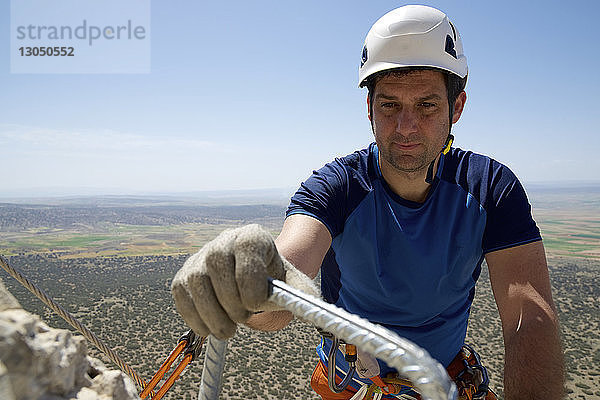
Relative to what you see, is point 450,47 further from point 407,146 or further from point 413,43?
point 407,146

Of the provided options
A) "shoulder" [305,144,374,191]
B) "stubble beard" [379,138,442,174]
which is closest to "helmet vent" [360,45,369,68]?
"shoulder" [305,144,374,191]

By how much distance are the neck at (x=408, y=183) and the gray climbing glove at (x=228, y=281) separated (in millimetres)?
1810

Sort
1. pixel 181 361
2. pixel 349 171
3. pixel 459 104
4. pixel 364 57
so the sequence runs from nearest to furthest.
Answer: pixel 181 361 < pixel 349 171 < pixel 459 104 < pixel 364 57

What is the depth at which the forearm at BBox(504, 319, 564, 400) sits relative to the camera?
2.45 meters

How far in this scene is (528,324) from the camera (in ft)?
8.64

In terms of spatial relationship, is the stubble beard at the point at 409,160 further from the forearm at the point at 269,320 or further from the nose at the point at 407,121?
the forearm at the point at 269,320

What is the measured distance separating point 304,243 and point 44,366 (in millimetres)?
1727

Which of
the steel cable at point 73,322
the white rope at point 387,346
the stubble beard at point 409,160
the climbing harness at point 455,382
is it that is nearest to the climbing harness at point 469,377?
the climbing harness at point 455,382

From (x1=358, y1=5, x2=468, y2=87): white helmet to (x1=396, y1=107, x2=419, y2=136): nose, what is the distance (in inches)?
17.8

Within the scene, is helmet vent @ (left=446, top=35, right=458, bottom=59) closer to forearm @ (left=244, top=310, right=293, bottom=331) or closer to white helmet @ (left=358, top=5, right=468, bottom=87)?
white helmet @ (left=358, top=5, right=468, bottom=87)

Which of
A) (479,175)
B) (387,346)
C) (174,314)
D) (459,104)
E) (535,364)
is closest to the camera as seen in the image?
→ (387,346)

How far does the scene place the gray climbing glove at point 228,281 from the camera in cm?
142

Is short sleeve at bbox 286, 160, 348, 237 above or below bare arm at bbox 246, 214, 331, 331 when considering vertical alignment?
above

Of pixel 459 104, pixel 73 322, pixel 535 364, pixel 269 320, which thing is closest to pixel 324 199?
pixel 269 320
